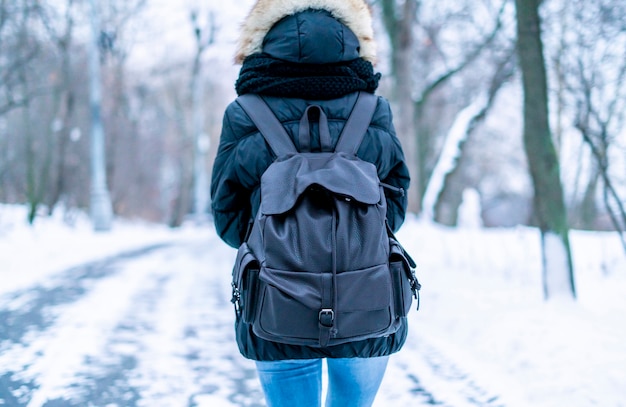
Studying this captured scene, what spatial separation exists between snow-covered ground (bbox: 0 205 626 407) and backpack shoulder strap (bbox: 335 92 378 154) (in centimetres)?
242

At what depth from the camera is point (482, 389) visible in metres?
3.92

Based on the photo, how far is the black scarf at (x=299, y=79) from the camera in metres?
1.79

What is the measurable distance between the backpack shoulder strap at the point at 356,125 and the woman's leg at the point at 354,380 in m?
0.67

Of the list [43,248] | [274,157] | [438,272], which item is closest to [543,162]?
[438,272]

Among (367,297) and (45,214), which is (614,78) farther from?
(45,214)

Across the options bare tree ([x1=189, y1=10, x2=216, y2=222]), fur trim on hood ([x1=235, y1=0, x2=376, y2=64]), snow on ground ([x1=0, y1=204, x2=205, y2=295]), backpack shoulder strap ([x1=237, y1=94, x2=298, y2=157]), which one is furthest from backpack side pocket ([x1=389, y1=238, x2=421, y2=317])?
bare tree ([x1=189, y1=10, x2=216, y2=222])

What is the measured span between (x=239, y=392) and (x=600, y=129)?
5409 mm

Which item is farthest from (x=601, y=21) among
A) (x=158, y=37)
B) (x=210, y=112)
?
(x=210, y=112)

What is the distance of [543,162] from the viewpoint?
591cm

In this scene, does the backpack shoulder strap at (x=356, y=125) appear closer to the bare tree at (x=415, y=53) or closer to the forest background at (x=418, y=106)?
the forest background at (x=418, y=106)

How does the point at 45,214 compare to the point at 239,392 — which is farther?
the point at 45,214

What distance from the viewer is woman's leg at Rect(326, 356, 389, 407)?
1.80 m

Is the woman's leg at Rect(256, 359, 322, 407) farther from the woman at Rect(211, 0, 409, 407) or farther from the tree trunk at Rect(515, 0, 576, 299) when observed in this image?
the tree trunk at Rect(515, 0, 576, 299)

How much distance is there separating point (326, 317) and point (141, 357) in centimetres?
350
